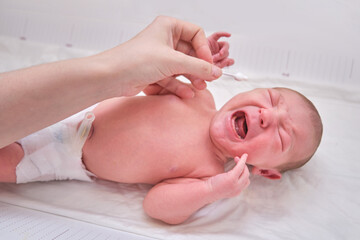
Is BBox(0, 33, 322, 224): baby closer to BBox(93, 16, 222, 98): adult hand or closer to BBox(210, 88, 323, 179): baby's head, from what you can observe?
BBox(210, 88, 323, 179): baby's head

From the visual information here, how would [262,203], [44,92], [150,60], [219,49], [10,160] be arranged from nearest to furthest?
[44,92]
[150,60]
[10,160]
[262,203]
[219,49]

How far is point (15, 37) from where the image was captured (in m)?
1.89

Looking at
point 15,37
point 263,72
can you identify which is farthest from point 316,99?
point 15,37

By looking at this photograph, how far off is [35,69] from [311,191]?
46.8 inches

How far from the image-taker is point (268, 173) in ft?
4.44

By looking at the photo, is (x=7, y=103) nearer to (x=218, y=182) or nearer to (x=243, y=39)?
(x=218, y=182)

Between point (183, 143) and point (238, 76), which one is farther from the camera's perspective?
point (238, 76)

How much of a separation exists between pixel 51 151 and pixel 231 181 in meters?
0.72

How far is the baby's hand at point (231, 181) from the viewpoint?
1.13 metres

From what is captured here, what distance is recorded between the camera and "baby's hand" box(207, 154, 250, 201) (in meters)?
1.13

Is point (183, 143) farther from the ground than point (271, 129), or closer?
closer

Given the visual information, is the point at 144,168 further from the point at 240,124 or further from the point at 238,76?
the point at 238,76

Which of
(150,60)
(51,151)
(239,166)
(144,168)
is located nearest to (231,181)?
(239,166)

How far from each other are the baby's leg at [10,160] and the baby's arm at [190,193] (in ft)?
1.74
